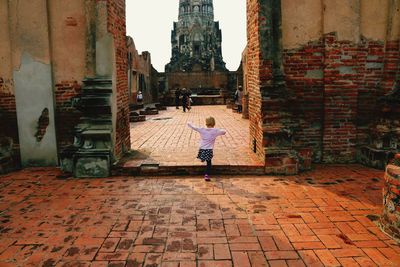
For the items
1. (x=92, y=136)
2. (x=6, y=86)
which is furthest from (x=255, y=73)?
(x=6, y=86)

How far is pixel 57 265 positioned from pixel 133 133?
8556mm

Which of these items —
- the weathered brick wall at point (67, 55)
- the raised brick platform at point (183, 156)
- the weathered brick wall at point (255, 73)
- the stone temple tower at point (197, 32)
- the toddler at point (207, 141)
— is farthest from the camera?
the stone temple tower at point (197, 32)

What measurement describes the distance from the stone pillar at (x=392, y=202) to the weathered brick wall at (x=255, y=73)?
2.77 meters

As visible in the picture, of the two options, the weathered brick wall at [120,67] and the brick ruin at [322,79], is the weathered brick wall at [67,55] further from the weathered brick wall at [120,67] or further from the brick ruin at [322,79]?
the brick ruin at [322,79]

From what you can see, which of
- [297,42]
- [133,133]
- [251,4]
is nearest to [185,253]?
[297,42]

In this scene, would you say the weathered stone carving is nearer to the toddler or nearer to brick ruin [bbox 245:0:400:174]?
the toddler

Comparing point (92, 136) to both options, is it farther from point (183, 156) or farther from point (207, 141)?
point (207, 141)

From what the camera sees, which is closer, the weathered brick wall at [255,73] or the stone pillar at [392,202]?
the stone pillar at [392,202]

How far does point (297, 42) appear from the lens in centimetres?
717

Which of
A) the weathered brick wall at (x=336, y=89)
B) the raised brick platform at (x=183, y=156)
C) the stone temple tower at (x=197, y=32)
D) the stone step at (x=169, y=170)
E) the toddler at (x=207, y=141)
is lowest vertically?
the stone step at (x=169, y=170)

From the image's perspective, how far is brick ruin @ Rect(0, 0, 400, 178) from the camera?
6949 millimetres

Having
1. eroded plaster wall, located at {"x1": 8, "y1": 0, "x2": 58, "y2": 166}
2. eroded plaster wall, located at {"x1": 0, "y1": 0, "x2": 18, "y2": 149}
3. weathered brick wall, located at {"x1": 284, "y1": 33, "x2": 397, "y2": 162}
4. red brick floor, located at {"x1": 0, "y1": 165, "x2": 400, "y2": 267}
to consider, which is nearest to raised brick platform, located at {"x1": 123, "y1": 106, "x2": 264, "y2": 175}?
red brick floor, located at {"x1": 0, "y1": 165, "x2": 400, "y2": 267}

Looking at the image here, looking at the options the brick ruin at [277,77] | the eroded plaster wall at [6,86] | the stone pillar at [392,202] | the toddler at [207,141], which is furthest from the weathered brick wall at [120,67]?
the stone pillar at [392,202]

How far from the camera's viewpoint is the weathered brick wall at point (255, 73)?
276 inches
